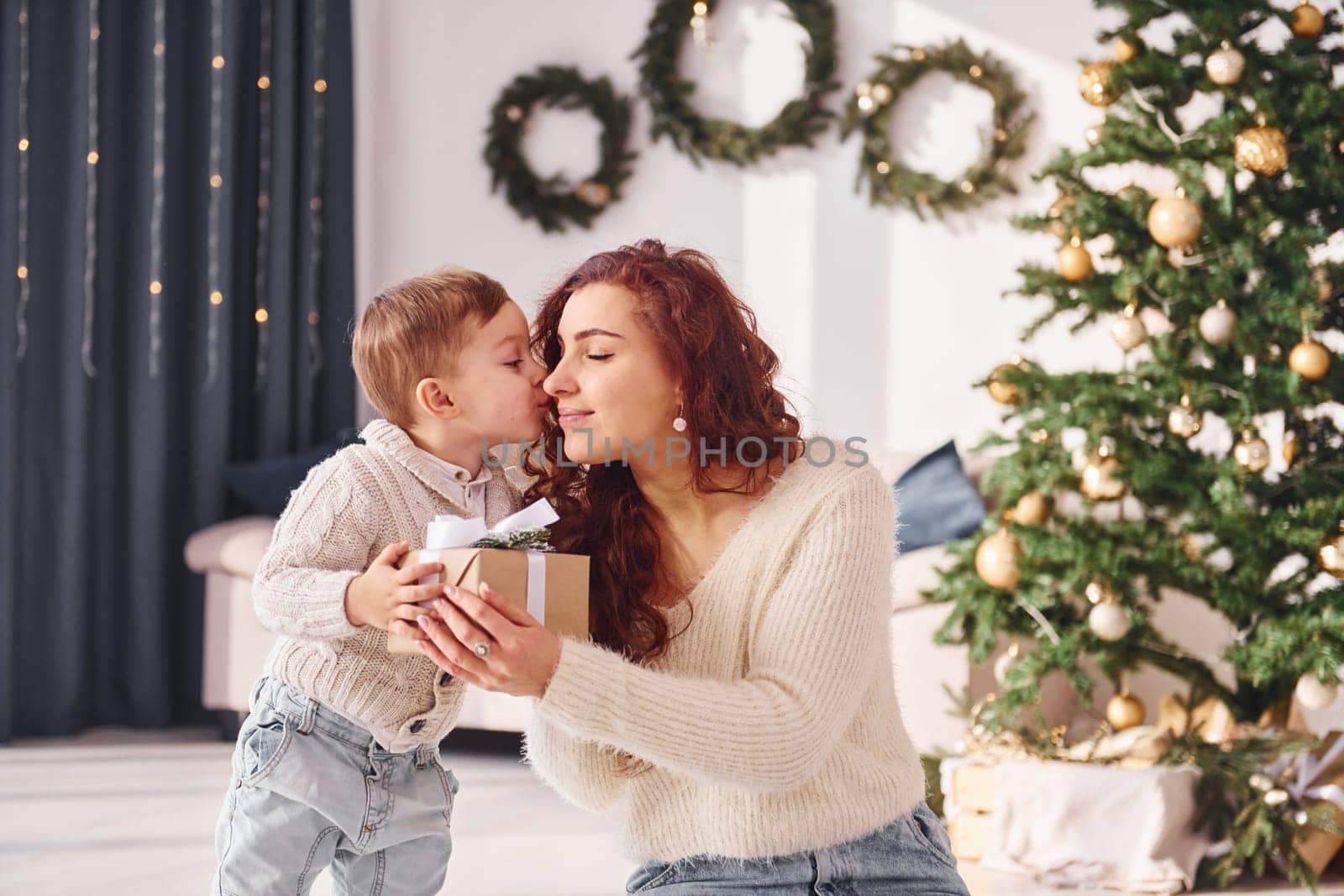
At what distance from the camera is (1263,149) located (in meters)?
2.74

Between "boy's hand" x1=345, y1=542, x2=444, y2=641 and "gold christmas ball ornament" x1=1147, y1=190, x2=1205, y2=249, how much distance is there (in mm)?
2040

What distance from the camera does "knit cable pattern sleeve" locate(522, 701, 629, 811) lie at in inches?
53.4

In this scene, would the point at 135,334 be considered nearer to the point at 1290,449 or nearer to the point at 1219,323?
the point at 1219,323

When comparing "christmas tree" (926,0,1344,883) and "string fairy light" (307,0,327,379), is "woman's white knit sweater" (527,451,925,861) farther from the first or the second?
"string fairy light" (307,0,327,379)

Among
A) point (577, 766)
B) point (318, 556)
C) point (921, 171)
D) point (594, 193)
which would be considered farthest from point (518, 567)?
point (594, 193)

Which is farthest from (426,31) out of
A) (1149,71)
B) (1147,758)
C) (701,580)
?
(701,580)

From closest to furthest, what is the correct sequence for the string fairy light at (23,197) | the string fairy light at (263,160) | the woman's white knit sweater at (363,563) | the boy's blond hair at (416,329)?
the woman's white knit sweater at (363,563), the boy's blond hair at (416,329), the string fairy light at (23,197), the string fairy light at (263,160)

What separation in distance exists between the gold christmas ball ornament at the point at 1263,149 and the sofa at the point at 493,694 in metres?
1.08

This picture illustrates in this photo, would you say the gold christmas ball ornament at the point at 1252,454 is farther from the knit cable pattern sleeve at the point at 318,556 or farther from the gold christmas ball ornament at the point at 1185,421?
the knit cable pattern sleeve at the point at 318,556

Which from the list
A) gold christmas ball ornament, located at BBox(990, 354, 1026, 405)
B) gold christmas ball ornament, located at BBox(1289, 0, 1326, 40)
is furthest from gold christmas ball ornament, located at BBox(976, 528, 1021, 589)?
gold christmas ball ornament, located at BBox(1289, 0, 1326, 40)

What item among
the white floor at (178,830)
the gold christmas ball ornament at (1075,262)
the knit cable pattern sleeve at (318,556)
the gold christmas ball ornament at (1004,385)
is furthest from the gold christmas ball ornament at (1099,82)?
the knit cable pattern sleeve at (318,556)

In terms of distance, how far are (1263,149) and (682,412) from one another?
6.19ft

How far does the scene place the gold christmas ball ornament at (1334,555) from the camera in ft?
8.77

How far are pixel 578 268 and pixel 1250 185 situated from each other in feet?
6.36
